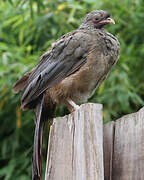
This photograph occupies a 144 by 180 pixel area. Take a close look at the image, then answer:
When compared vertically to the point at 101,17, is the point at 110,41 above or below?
below

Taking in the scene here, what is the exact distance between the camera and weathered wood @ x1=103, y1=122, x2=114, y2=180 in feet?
5.23

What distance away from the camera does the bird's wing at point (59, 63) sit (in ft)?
8.36

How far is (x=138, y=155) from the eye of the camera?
59.1 inches

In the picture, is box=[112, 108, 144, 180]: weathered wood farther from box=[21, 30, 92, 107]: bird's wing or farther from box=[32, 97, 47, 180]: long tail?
box=[21, 30, 92, 107]: bird's wing

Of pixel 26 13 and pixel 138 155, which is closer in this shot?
pixel 138 155

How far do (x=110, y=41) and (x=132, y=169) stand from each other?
1.42 m

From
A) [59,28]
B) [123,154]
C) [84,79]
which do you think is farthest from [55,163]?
[59,28]

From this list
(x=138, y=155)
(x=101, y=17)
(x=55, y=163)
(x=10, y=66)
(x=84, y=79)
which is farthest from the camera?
(x=10, y=66)

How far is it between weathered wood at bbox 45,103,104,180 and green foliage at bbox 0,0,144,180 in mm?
1796

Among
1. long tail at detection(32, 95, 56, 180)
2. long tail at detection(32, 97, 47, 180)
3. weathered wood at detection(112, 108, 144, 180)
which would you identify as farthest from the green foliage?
weathered wood at detection(112, 108, 144, 180)

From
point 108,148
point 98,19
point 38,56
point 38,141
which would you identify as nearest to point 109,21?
point 98,19

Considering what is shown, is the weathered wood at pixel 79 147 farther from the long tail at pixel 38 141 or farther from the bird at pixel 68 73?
the bird at pixel 68 73

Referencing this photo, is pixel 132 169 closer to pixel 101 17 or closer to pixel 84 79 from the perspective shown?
pixel 84 79

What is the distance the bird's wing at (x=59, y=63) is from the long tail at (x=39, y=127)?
0.11 meters
